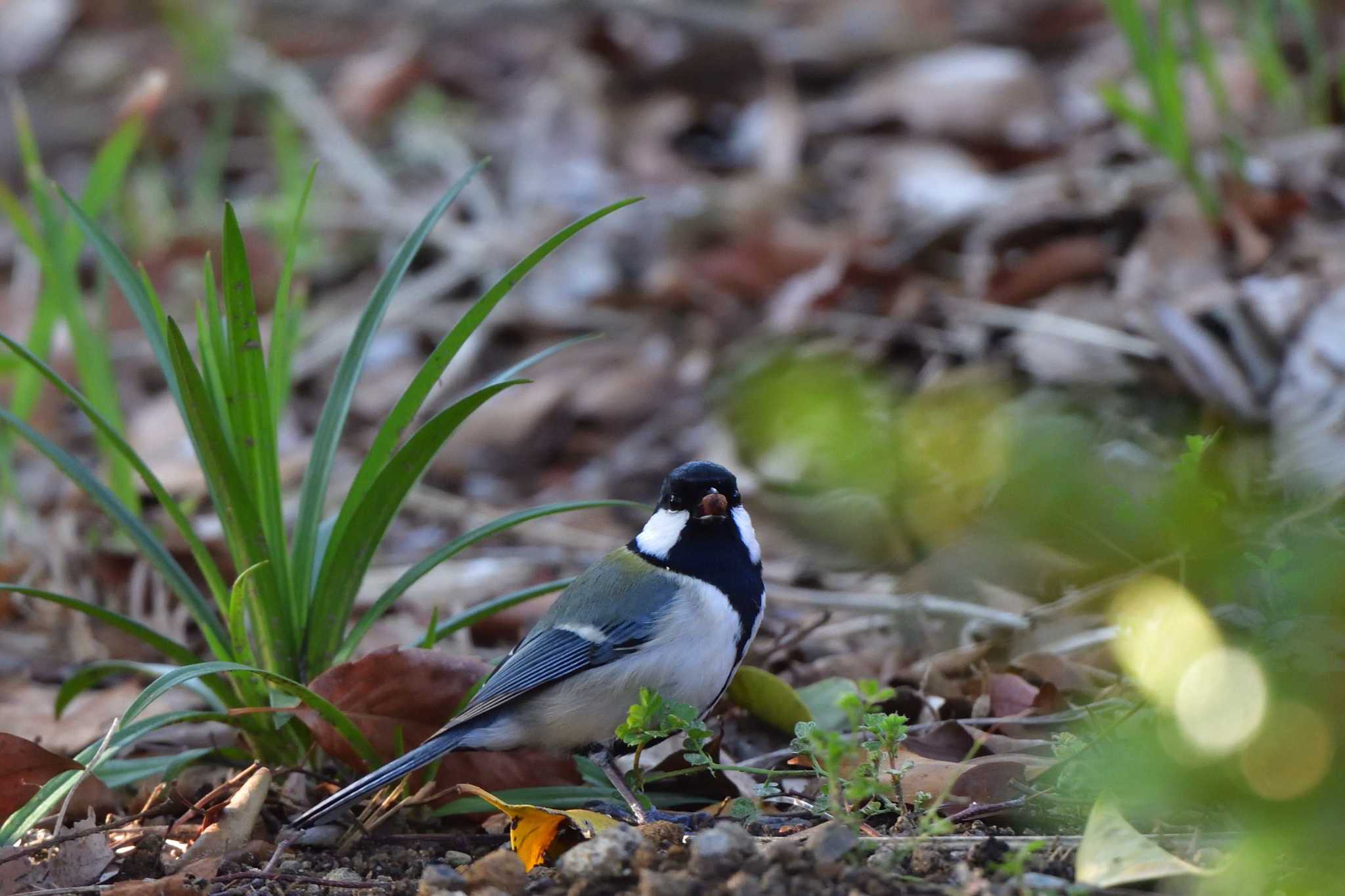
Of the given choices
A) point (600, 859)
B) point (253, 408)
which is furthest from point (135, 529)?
point (600, 859)

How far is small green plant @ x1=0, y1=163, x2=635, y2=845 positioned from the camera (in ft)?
8.64

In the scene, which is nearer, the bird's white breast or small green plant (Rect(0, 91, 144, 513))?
the bird's white breast

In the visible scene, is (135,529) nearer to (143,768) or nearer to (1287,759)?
(143,768)

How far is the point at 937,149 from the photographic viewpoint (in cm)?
608

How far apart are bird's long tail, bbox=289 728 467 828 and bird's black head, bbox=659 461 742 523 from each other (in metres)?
0.70

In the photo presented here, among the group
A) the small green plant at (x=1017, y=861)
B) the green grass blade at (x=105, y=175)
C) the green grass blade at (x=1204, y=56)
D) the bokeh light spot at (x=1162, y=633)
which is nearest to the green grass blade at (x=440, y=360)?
the bokeh light spot at (x=1162, y=633)

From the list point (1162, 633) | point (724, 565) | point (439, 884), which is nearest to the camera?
point (1162, 633)

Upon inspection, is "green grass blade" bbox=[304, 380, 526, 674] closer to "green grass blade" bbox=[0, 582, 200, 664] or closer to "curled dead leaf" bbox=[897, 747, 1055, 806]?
"green grass blade" bbox=[0, 582, 200, 664]

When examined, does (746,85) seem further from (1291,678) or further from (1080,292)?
(1291,678)

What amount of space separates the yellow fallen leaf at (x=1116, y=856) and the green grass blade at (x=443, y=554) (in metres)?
1.16

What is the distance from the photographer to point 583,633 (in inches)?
112

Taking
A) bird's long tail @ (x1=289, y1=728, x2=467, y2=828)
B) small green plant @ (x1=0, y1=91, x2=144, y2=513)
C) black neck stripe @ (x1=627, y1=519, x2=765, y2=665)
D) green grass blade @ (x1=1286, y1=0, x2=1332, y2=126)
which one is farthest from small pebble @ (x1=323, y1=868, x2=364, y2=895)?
green grass blade @ (x1=1286, y1=0, x2=1332, y2=126)

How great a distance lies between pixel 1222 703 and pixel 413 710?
1.91 metres

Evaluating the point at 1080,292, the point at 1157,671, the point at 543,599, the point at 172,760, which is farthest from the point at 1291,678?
the point at 1080,292
